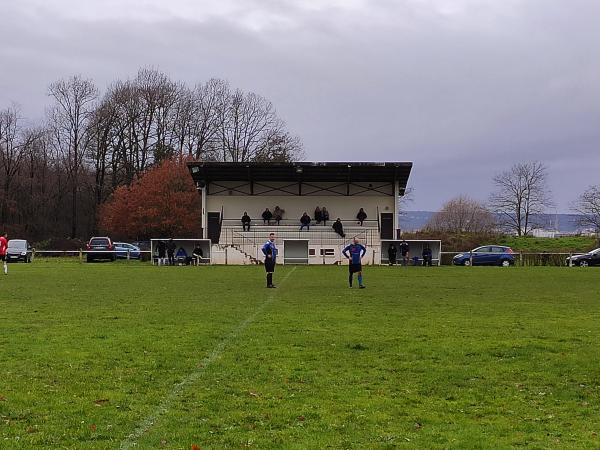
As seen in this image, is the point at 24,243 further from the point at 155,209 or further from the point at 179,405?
the point at 179,405

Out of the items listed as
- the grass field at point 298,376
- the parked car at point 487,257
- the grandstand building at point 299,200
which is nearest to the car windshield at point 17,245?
the grandstand building at point 299,200

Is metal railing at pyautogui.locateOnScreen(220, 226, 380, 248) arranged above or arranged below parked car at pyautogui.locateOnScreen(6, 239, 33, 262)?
above

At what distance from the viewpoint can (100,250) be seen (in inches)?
1876

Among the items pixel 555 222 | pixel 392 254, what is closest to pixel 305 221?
pixel 392 254

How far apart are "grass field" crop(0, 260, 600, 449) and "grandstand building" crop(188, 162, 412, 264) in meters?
30.5

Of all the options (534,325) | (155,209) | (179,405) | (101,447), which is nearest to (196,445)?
(101,447)

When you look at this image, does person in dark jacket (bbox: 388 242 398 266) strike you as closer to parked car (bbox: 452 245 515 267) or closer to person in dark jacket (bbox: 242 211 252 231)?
parked car (bbox: 452 245 515 267)

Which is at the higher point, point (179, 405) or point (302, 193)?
point (302, 193)

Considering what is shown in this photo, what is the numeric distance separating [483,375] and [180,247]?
130ft

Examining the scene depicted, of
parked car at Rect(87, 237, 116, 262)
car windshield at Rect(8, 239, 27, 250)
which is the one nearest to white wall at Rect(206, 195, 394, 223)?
parked car at Rect(87, 237, 116, 262)

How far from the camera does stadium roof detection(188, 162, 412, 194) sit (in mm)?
48031

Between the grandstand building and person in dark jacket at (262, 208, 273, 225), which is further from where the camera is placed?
person in dark jacket at (262, 208, 273, 225)

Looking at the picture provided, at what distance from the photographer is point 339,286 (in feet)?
79.4

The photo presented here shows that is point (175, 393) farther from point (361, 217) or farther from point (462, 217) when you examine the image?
point (462, 217)
